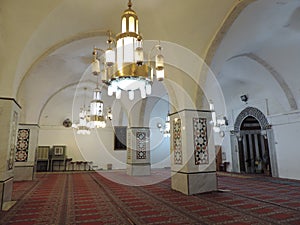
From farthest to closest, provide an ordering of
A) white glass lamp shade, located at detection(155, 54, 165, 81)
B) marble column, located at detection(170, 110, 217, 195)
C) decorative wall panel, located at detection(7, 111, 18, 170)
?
marble column, located at detection(170, 110, 217, 195) → decorative wall panel, located at detection(7, 111, 18, 170) → white glass lamp shade, located at detection(155, 54, 165, 81)

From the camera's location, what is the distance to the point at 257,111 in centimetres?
915

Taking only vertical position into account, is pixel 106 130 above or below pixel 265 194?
above

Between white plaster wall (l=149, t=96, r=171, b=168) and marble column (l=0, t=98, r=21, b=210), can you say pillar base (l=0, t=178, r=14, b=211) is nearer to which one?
marble column (l=0, t=98, r=21, b=210)

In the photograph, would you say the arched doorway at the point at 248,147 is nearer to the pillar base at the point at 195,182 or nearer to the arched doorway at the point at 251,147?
the arched doorway at the point at 251,147

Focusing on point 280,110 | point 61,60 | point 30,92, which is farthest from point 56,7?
point 280,110

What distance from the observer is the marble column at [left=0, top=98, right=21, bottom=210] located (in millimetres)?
3797

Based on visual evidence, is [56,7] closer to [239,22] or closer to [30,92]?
[239,22]

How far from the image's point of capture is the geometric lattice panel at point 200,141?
524 cm

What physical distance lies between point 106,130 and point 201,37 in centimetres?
992

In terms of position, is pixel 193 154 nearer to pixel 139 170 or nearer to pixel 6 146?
pixel 6 146

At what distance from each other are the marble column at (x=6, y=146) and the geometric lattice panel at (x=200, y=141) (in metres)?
3.74

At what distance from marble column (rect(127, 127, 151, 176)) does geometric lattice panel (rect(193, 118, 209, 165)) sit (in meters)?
4.32

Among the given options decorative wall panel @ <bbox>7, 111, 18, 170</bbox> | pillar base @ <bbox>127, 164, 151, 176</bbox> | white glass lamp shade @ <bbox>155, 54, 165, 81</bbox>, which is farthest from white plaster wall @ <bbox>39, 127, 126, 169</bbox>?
white glass lamp shade @ <bbox>155, 54, 165, 81</bbox>

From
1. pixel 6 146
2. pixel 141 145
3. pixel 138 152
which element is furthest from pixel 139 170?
pixel 6 146
